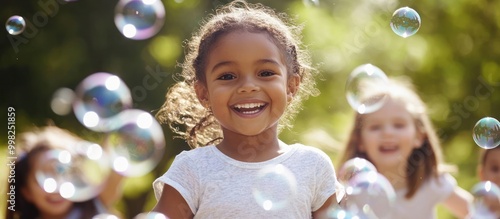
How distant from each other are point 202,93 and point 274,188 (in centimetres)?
52

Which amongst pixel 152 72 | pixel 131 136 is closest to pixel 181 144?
pixel 152 72

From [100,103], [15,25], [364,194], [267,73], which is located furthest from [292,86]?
[15,25]

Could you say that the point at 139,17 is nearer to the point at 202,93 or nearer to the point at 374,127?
the point at 202,93

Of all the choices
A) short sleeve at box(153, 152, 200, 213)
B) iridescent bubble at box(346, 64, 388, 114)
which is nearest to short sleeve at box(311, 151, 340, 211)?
short sleeve at box(153, 152, 200, 213)

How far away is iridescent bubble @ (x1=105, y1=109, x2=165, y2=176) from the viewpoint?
132 inches

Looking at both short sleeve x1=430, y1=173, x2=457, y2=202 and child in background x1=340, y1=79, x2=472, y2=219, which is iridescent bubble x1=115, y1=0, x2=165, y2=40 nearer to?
child in background x1=340, y1=79, x2=472, y2=219

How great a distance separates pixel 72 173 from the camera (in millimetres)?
3658

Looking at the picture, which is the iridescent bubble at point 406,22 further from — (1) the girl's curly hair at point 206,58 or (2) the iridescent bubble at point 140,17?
(2) the iridescent bubble at point 140,17

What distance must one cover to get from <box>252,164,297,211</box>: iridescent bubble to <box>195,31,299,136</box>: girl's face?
0.15 m

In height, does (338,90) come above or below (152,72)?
below

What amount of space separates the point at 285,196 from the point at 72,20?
3.95 metres

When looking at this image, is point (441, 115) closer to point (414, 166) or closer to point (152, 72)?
point (152, 72)

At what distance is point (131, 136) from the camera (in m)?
3.39

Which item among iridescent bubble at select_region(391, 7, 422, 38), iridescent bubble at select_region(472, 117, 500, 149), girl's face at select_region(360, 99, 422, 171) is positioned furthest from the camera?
iridescent bubble at select_region(391, 7, 422, 38)
